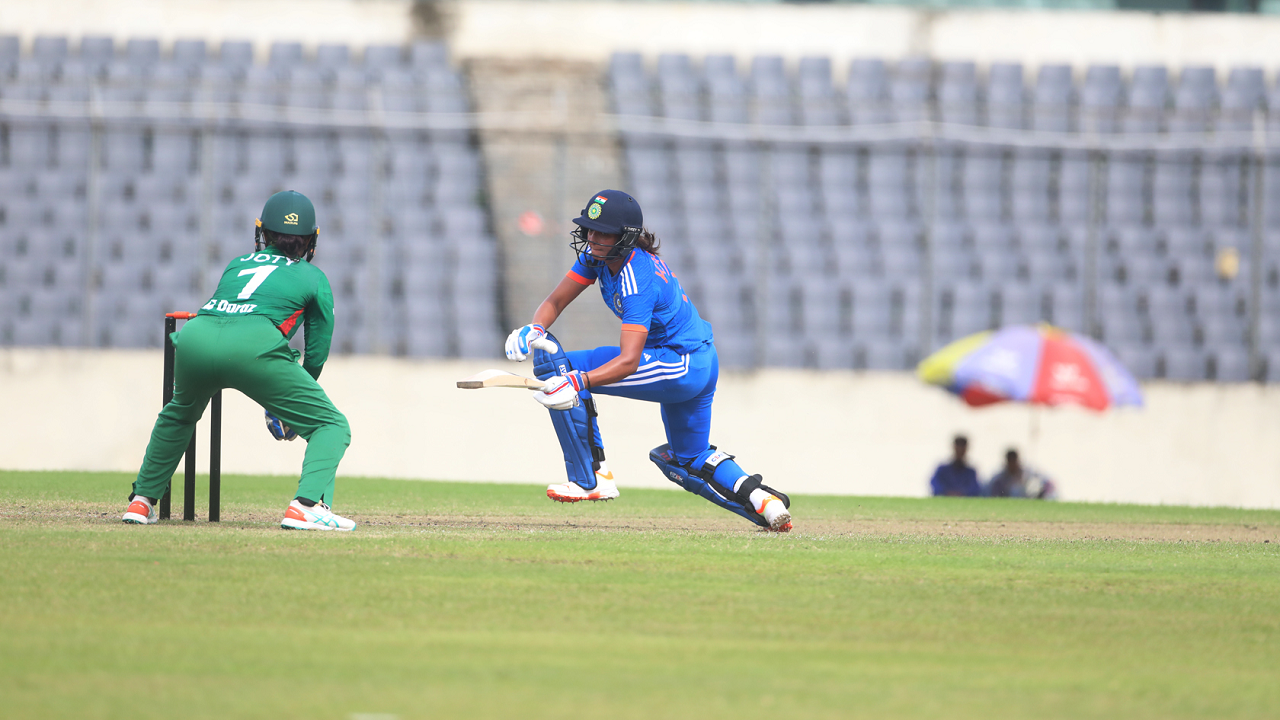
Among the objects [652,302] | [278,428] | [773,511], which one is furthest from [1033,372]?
[278,428]

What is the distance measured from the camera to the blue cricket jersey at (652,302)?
7188 mm

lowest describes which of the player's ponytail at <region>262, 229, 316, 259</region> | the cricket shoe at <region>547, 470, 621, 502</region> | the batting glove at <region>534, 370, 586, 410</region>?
the cricket shoe at <region>547, 470, 621, 502</region>

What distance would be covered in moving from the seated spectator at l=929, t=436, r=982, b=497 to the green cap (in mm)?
8363

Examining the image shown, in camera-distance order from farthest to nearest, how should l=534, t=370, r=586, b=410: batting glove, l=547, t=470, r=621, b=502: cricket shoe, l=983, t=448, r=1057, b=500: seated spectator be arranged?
l=983, t=448, r=1057, b=500: seated spectator < l=547, t=470, r=621, b=502: cricket shoe < l=534, t=370, r=586, b=410: batting glove

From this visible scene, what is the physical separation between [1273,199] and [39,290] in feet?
43.4

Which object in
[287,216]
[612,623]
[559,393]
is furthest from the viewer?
[559,393]

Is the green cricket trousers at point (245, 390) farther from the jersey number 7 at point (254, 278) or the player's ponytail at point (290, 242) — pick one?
the player's ponytail at point (290, 242)

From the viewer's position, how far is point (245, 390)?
21.6 feet

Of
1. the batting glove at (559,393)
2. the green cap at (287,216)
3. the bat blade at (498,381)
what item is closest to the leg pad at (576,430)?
the batting glove at (559,393)

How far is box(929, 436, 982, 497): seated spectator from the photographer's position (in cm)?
1362

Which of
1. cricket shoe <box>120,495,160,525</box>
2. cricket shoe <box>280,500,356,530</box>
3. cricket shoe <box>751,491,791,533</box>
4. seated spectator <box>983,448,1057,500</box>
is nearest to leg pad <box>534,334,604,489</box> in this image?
cricket shoe <box>751,491,791,533</box>

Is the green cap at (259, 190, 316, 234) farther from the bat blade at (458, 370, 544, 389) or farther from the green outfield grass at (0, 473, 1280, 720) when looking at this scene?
the green outfield grass at (0, 473, 1280, 720)

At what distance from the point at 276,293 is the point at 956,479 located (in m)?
8.59

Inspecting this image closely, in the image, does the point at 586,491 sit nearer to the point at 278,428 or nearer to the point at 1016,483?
the point at 278,428
